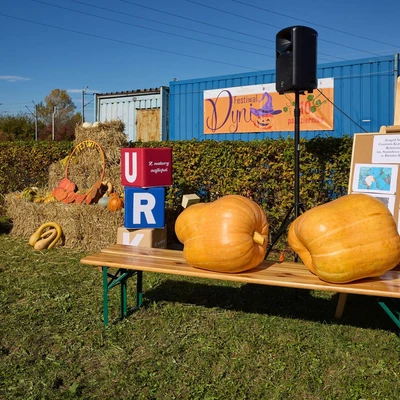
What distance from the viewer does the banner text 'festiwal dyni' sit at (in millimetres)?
9133

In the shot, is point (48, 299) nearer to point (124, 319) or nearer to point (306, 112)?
point (124, 319)

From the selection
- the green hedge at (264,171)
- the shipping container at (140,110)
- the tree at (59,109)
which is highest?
the tree at (59,109)

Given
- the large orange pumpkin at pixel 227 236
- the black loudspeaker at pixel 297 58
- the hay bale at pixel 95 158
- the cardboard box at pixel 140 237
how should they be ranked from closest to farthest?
the large orange pumpkin at pixel 227 236 → the black loudspeaker at pixel 297 58 → the cardboard box at pixel 140 237 → the hay bale at pixel 95 158

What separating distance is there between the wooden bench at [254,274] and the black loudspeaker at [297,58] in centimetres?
172

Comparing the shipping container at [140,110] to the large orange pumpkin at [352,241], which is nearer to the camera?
the large orange pumpkin at [352,241]

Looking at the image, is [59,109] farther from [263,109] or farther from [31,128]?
[263,109]

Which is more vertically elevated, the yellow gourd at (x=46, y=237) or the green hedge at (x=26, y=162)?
the green hedge at (x=26, y=162)

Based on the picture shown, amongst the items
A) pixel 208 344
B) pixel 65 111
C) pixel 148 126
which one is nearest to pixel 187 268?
pixel 208 344

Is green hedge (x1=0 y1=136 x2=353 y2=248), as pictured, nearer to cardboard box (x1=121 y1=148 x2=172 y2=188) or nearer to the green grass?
Result: cardboard box (x1=121 y1=148 x2=172 y2=188)

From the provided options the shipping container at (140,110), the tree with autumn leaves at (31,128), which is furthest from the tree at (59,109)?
the shipping container at (140,110)

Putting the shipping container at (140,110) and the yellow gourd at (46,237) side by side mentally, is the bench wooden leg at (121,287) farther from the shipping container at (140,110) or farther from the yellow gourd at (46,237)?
the shipping container at (140,110)

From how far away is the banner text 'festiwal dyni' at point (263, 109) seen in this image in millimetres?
9133

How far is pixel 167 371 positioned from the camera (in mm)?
2854

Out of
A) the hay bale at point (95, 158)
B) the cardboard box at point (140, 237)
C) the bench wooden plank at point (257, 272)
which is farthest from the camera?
the hay bale at point (95, 158)
